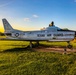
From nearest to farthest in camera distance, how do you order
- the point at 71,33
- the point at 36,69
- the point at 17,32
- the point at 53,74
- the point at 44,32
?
the point at 53,74, the point at 36,69, the point at 71,33, the point at 44,32, the point at 17,32

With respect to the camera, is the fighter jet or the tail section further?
the tail section

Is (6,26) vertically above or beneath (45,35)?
above

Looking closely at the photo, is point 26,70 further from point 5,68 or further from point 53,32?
point 53,32

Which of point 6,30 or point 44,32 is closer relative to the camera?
point 44,32

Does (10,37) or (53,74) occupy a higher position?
(10,37)

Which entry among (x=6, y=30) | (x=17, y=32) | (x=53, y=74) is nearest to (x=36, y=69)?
(x=53, y=74)

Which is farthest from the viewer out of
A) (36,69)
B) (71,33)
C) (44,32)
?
(44,32)

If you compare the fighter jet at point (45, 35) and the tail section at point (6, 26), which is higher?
the tail section at point (6, 26)

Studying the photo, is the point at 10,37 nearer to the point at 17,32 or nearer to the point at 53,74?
the point at 17,32

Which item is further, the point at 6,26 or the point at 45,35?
the point at 6,26

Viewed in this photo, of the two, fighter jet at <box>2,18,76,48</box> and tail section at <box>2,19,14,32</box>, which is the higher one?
tail section at <box>2,19,14,32</box>

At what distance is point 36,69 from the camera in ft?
26.5

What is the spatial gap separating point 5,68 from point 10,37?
9.91 metres

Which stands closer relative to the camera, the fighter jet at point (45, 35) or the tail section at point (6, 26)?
the fighter jet at point (45, 35)
